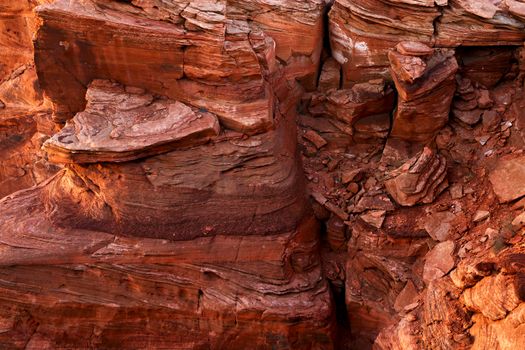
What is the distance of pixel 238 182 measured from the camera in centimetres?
1051

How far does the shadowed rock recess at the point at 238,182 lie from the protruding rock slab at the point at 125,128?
3cm

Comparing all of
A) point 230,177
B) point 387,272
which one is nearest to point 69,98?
point 230,177

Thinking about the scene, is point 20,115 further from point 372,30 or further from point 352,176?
point 372,30

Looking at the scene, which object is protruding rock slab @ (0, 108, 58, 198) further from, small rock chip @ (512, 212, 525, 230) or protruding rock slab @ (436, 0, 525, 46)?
small rock chip @ (512, 212, 525, 230)

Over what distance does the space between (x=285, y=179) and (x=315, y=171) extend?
141 centimetres

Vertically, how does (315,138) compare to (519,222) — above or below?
below

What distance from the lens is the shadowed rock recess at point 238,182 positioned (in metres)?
10.2

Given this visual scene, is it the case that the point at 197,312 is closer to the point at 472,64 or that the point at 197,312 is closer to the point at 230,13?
the point at 230,13

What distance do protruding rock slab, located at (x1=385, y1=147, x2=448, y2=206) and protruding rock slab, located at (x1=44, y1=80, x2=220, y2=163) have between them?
341 centimetres

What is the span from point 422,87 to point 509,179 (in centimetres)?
213

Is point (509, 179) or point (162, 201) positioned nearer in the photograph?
point (509, 179)

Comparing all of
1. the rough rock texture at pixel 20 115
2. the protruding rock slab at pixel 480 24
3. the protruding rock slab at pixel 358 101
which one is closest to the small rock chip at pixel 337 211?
the protruding rock slab at pixel 358 101

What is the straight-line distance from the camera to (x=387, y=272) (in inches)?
429

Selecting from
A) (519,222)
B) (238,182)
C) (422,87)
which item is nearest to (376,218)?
(422,87)
